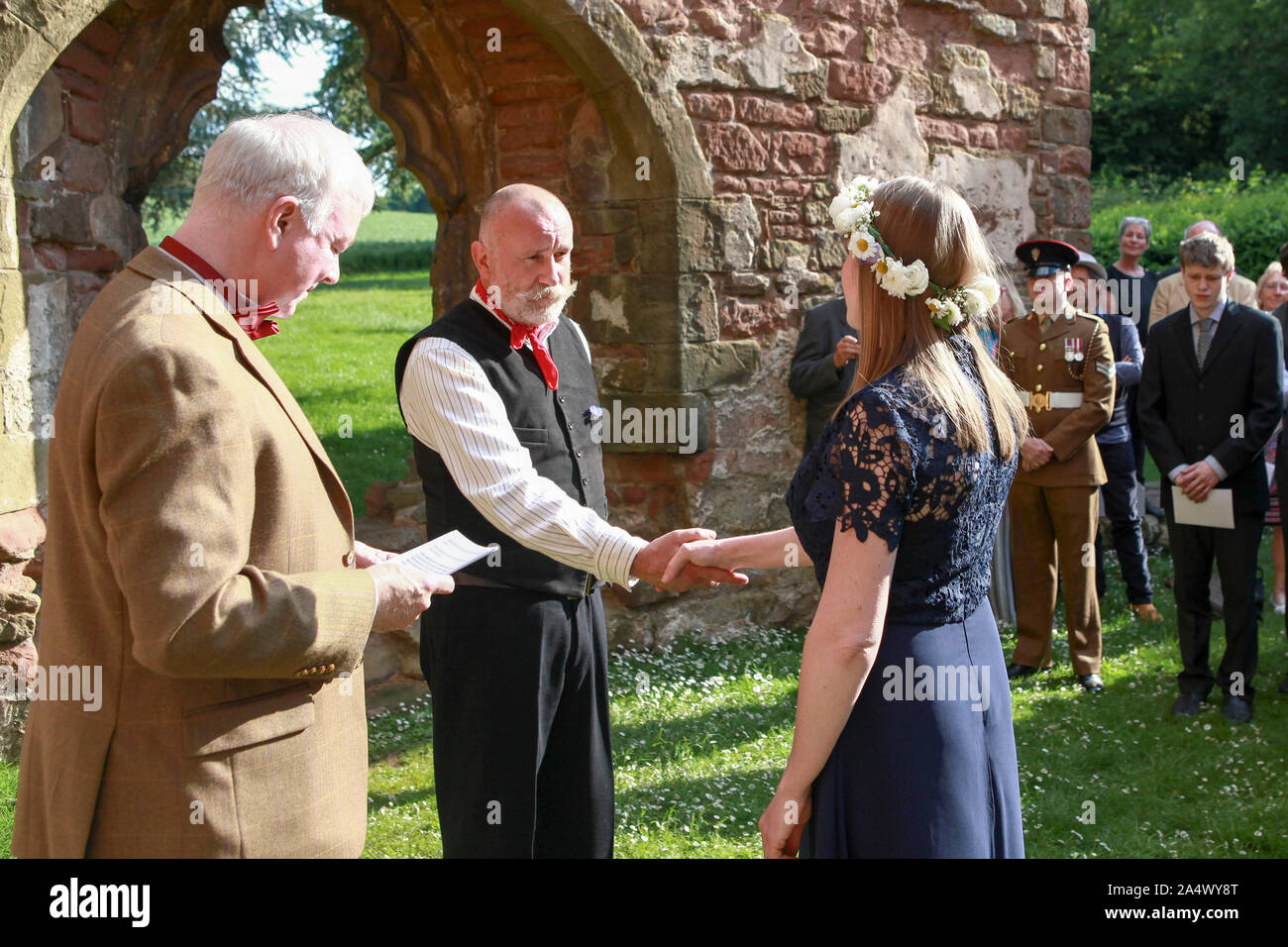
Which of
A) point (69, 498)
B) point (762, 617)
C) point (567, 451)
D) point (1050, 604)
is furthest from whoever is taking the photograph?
point (762, 617)

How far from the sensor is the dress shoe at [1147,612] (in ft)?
24.2

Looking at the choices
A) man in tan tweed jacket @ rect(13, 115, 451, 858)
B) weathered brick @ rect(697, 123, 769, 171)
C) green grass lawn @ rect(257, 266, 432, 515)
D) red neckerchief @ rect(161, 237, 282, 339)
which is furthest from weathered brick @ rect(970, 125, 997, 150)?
red neckerchief @ rect(161, 237, 282, 339)

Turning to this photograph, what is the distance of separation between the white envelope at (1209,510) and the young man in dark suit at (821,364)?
71.6 inches

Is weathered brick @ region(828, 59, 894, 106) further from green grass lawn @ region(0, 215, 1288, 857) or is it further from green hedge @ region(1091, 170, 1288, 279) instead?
green hedge @ region(1091, 170, 1288, 279)

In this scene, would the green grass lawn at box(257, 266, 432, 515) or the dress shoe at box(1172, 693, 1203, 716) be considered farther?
the green grass lawn at box(257, 266, 432, 515)

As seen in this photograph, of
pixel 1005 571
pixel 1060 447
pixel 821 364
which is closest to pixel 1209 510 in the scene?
pixel 1060 447

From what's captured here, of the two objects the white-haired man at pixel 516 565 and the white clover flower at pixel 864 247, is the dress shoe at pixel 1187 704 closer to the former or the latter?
the white-haired man at pixel 516 565

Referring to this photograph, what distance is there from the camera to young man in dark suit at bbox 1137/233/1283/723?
18.4 feet

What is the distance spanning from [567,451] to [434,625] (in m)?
0.61

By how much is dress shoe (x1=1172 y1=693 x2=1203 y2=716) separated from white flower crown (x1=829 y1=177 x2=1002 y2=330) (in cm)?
396

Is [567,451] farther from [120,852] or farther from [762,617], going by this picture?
[762,617]

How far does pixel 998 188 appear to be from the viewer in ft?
25.5

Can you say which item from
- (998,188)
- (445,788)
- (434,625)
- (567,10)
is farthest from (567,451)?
(998,188)

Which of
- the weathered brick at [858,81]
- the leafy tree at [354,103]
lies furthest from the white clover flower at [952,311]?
the leafy tree at [354,103]
